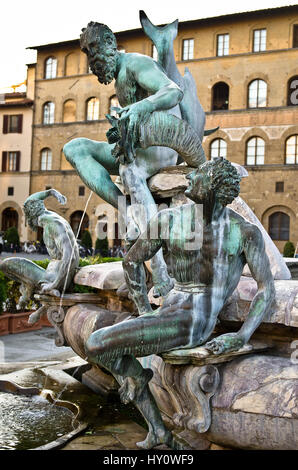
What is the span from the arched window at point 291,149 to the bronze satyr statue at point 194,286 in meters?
24.8

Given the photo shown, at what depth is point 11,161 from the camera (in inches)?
1303

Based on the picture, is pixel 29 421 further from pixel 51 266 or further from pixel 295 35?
pixel 295 35

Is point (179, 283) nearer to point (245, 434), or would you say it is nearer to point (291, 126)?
point (245, 434)

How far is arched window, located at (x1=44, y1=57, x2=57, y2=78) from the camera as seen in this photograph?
105 feet

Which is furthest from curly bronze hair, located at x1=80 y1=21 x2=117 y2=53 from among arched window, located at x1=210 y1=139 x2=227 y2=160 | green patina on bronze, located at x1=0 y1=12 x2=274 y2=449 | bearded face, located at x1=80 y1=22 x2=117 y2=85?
arched window, located at x1=210 y1=139 x2=227 y2=160

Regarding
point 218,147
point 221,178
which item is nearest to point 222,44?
point 218,147

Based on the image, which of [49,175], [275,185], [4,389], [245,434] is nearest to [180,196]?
[245,434]

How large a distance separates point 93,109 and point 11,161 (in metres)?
5.93

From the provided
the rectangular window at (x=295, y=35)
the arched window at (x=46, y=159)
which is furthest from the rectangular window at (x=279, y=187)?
the arched window at (x=46, y=159)

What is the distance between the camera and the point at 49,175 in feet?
103

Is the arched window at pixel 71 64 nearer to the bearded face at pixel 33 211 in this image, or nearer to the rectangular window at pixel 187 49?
the rectangular window at pixel 187 49

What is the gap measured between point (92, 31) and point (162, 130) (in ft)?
2.10

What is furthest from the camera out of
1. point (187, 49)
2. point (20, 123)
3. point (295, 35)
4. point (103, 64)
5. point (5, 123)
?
point (5, 123)

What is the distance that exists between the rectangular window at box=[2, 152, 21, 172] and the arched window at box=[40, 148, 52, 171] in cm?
156
